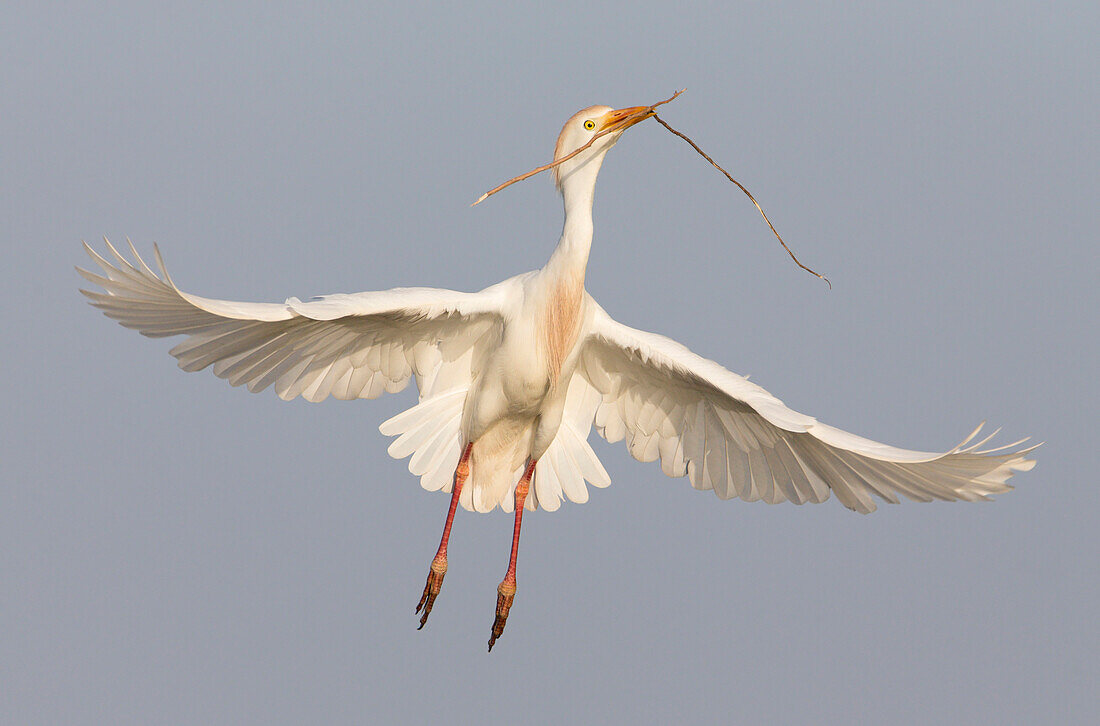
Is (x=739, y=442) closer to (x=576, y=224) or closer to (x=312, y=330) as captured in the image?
(x=576, y=224)

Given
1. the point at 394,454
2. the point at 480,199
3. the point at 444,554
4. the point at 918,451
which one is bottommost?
the point at 444,554

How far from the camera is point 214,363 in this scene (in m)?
7.33

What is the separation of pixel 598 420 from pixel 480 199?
6.52ft

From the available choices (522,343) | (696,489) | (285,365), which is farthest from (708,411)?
(285,365)

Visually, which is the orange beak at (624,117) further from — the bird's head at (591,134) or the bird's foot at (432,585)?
the bird's foot at (432,585)

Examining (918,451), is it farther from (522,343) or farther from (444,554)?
(444,554)

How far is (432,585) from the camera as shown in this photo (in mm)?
7633

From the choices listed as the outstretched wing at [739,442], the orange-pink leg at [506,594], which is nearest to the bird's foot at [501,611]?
the orange-pink leg at [506,594]

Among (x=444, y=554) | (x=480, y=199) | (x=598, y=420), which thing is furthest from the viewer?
(x=598, y=420)

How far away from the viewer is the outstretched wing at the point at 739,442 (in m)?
7.16

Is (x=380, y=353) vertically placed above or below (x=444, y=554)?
above

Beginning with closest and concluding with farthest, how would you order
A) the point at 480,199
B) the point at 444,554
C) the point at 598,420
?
the point at 480,199 → the point at 444,554 → the point at 598,420

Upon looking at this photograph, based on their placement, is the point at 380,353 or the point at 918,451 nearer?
the point at 918,451

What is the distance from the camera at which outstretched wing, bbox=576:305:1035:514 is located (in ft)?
23.5
